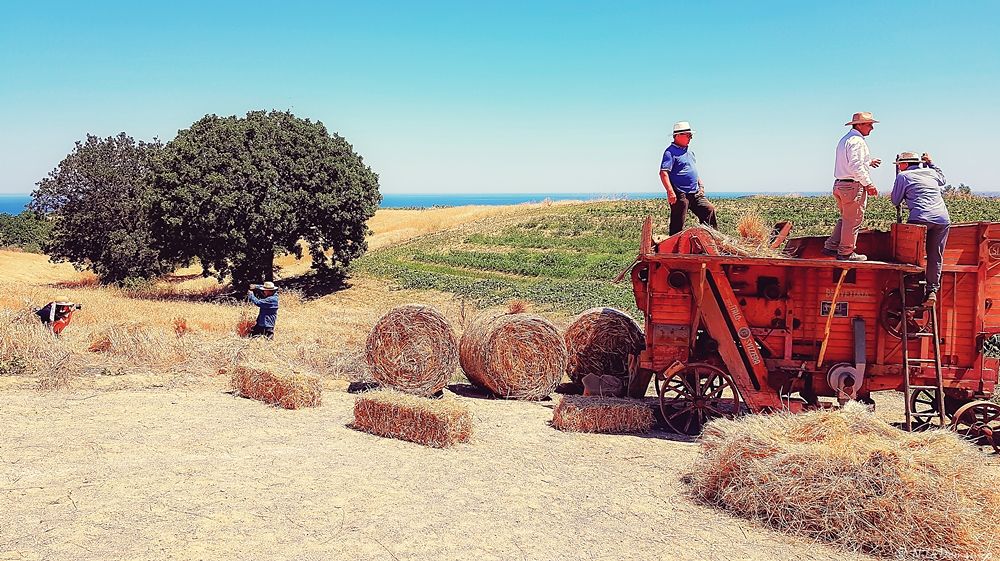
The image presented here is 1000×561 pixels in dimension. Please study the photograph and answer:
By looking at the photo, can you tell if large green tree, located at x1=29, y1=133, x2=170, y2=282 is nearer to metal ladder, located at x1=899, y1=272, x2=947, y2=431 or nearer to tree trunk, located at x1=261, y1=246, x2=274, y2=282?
tree trunk, located at x1=261, y1=246, x2=274, y2=282

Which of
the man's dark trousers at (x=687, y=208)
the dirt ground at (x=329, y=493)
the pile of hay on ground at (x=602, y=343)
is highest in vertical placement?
the man's dark trousers at (x=687, y=208)

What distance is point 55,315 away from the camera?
1499 centimetres

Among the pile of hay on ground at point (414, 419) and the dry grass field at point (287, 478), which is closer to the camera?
the dry grass field at point (287, 478)

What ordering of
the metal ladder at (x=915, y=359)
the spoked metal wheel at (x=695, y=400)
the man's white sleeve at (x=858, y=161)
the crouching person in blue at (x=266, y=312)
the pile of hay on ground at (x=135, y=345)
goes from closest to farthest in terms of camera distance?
the metal ladder at (x=915, y=359), the man's white sleeve at (x=858, y=161), the spoked metal wheel at (x=695, y=400), the pile of hay on ground at (x=135, y=345), the crouching person in blue at (x=266, y=312)

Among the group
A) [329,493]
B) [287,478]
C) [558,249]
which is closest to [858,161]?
[329,493]

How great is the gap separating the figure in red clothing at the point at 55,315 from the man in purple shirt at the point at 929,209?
14530mm

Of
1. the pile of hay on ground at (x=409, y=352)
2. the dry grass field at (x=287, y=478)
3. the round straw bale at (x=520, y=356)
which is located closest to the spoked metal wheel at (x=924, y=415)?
the dry grass field at (x=287, y=478)

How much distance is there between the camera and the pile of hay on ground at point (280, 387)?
11.8m

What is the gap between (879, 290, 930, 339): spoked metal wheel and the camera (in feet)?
32.6

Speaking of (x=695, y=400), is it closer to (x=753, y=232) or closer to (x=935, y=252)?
(x=753, y=232)

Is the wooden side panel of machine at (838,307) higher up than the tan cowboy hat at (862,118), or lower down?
lower down

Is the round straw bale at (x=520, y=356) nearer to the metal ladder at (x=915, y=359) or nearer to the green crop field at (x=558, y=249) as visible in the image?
the metal ladder at (x=915, y=359)

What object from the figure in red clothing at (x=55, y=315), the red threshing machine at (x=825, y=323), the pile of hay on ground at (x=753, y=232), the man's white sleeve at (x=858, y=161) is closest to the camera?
the man's white sleeve at (x=858, y=161)

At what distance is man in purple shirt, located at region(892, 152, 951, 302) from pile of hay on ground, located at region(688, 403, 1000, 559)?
8.78 feet
